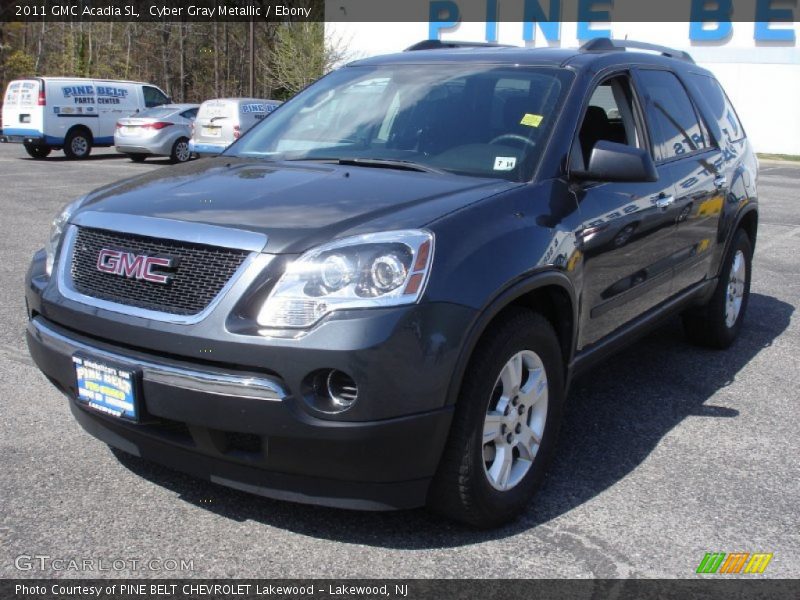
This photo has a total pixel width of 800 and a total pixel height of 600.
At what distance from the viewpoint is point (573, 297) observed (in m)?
3.54

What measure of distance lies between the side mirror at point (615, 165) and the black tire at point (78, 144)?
65.8ft

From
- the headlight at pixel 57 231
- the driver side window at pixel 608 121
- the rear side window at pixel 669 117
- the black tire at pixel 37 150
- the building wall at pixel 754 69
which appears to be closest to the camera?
the headlight at pixel 57 231

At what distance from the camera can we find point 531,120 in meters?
3.80

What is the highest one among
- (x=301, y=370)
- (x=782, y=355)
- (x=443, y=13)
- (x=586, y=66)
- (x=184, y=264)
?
(x=443, y=13)

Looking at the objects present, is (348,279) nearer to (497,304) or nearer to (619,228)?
(497,304)

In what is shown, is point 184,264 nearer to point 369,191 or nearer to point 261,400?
point 261,400

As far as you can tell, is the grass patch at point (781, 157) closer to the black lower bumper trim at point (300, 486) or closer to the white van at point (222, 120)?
the white van at point (222, 120)

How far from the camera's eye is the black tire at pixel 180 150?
2097cm

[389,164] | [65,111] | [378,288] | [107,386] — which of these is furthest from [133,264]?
[65,111]

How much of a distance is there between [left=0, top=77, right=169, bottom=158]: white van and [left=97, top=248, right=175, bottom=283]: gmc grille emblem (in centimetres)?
1942

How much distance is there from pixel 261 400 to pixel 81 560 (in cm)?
86

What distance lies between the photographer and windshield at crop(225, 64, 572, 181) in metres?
3.73

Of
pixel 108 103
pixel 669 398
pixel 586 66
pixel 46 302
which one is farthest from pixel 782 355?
pixel 108 103

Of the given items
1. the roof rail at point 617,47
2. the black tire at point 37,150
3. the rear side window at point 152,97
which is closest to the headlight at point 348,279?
the roof rail at point 617,47
